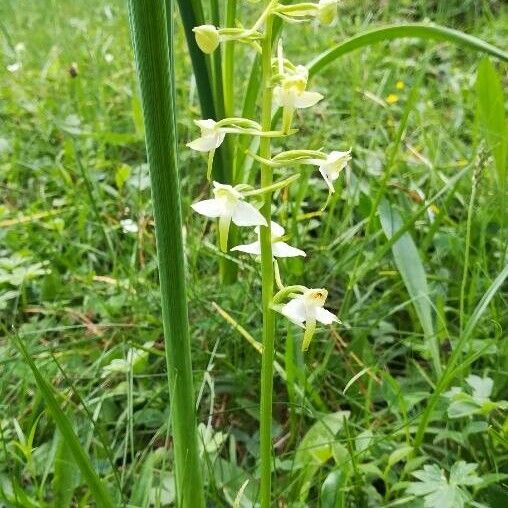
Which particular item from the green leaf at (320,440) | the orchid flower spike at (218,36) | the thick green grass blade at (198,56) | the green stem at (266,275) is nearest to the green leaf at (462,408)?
the green leaf at (320,440)

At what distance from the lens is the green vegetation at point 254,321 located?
2.97ft

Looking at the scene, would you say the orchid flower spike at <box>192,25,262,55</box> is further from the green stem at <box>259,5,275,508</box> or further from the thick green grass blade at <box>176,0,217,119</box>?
the thick green grass blade at <box>176,0,217,119</box>

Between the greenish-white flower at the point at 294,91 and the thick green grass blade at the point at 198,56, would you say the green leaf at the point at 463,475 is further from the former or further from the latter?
the thick green grass blade at the point at 198,56

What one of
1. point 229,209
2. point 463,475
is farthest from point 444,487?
point 229,209

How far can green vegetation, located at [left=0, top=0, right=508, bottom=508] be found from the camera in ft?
2.97

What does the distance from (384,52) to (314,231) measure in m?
1.23

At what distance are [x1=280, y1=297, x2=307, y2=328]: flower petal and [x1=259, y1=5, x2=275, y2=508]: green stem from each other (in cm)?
2

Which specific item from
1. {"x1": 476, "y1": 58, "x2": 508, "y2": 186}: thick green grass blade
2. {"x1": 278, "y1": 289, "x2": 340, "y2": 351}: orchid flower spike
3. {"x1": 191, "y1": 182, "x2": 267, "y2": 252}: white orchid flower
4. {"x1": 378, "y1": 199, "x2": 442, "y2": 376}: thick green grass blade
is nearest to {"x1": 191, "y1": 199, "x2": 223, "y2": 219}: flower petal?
{"x1": 191, "y1": 182, "x2": 267, "y2": 252}: white orchid flower

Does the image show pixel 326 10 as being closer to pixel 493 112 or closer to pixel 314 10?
pixel 314 10

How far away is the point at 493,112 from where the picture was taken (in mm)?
1304

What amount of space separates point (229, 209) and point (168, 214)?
0.20 feet

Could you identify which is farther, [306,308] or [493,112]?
[493,112]

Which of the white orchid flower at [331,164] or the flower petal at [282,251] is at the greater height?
the white orchid flower at [331,164]

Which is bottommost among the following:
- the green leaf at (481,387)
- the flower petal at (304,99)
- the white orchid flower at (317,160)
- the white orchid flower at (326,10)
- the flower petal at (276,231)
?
the green leaf at (481,387)
